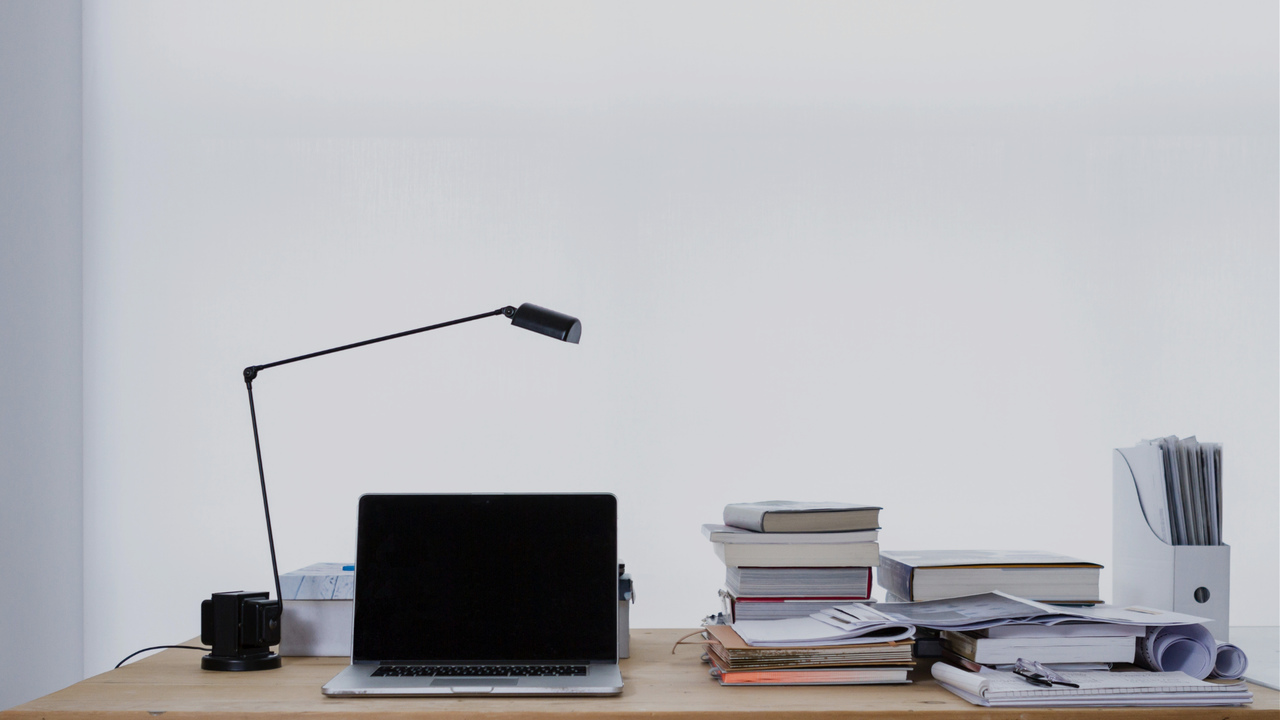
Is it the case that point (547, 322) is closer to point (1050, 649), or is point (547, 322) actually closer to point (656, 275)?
point (656, 275)

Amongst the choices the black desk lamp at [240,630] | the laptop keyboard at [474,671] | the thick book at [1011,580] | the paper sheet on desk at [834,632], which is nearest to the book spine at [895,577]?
the thick book at [1011,580]

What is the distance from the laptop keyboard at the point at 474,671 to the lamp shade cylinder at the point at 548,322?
473 millimetres

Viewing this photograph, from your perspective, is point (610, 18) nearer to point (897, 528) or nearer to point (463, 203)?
point (463, 203)

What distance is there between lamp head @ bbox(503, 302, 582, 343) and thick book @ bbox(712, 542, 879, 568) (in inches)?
16.2

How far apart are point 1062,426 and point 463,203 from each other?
Answer: 1.41m

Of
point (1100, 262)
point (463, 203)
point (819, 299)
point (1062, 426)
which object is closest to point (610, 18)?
point (463, 203)

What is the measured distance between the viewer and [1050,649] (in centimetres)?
116

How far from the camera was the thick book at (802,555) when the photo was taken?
4.48ft

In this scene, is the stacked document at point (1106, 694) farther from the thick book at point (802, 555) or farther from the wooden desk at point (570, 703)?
the thick book at point (802, 555)

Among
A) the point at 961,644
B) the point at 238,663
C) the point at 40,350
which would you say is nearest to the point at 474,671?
the point at 238,663

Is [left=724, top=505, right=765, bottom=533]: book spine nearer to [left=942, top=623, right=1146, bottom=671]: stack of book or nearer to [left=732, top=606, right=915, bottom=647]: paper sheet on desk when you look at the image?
[left=732, top=606, right=915, bottom=647]: paper sheet on desk

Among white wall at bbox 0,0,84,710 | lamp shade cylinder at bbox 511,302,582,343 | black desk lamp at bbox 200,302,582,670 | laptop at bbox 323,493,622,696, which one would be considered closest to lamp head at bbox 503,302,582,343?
lamp shade cylinder at bbox 511,302,582,343

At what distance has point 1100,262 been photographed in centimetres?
196

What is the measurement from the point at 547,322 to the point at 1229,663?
1.05 metres
